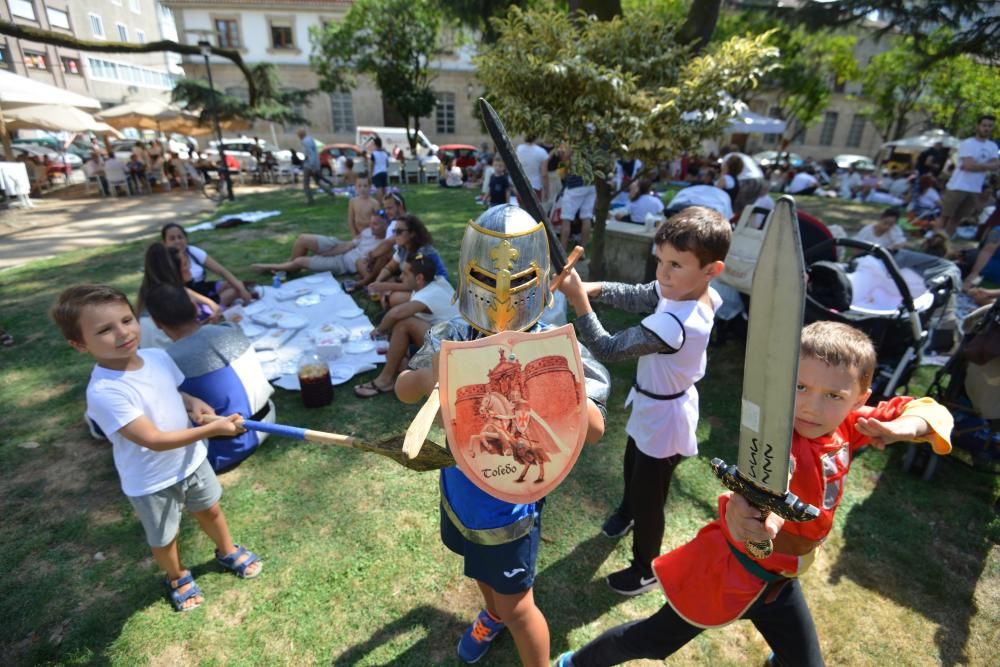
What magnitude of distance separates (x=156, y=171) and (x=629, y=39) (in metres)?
18.8

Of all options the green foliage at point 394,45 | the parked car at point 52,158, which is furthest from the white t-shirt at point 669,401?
the parked car at point 52,158

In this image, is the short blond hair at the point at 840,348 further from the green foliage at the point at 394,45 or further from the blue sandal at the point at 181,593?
the green foliage at the point at 394,45

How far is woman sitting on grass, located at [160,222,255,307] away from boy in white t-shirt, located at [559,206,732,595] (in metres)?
5.12

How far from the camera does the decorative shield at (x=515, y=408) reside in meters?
1.49

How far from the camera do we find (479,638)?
240cm

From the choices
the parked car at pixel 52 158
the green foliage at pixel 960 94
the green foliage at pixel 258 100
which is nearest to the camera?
the parked car at pixel 52 158

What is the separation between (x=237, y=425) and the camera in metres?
2.31

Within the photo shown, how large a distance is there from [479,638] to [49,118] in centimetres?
1884

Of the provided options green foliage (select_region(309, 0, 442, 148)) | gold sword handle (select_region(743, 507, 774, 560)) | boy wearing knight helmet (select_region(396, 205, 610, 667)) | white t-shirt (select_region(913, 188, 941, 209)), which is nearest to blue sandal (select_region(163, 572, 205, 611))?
boy wearing knight helmet (select_region(396, 205, 610, 667))

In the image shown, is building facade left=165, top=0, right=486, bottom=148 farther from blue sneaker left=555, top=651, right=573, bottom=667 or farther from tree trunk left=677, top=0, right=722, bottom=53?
blue sneaker left=555, top=651, right=573, bottom=667

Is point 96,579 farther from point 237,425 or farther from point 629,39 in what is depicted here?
point 629,39

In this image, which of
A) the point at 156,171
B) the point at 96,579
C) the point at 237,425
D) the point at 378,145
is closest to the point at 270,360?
the point at 96,579

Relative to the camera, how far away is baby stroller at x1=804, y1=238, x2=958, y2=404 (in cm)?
379

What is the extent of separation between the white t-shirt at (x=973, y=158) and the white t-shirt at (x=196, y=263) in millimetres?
12044
